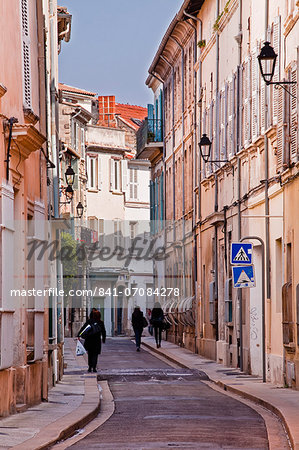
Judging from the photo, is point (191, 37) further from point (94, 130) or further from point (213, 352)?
point (94, 130)

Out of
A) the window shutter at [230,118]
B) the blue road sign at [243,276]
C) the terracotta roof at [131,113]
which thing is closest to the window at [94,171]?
the terracotta roof at [131,113]

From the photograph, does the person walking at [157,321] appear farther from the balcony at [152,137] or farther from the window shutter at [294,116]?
the window shutter at [294,116]

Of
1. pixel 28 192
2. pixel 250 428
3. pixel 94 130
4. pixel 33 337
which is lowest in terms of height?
pixel 250 428

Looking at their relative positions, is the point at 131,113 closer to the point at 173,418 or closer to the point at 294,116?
the point at 294,116

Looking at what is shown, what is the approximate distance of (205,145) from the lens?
30812mm

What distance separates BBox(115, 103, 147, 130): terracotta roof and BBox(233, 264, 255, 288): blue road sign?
2364 inches

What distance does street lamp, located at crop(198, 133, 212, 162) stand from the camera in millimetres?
30312

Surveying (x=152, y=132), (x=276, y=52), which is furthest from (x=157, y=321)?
(x=276, y=52)

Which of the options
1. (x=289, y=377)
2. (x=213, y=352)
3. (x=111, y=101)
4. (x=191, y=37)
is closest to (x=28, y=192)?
(x=289, y=377)

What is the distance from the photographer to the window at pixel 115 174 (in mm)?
76250

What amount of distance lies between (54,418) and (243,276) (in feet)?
25.2

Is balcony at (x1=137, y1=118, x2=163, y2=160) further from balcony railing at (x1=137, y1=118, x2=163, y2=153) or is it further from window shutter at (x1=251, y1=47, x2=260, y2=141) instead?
window shutter at (x1=251, y1=47, x2=260, y2=141)

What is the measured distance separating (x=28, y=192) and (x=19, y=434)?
223 inches

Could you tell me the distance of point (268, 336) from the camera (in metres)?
24.2
